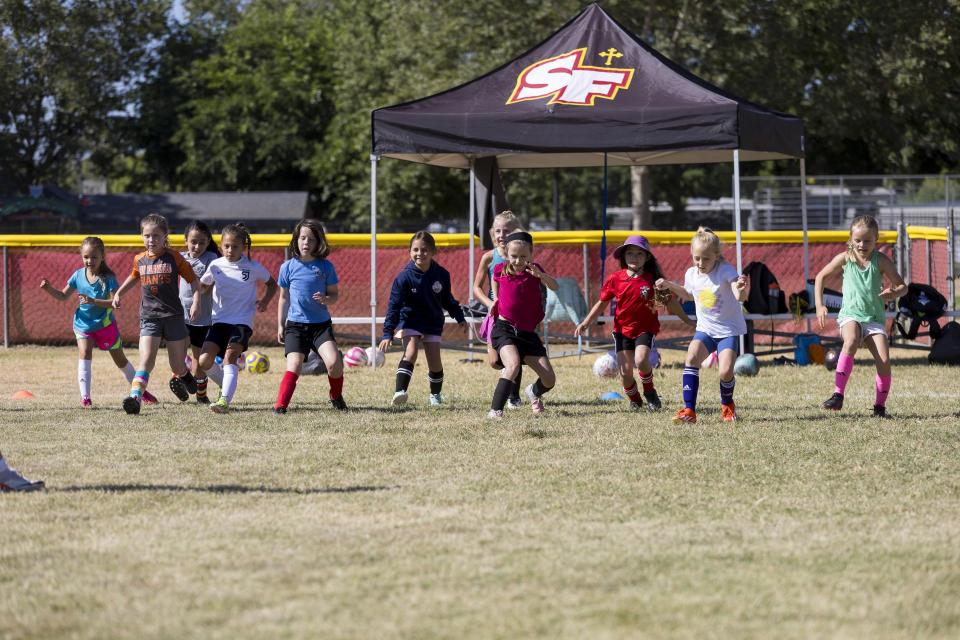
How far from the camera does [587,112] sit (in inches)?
540

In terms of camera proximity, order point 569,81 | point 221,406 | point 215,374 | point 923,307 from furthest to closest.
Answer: point 923,307 < point 569,81 < point 215,374 < point 221,406

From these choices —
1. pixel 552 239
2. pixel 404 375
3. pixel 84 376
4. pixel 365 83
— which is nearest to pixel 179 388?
pixel 84 376

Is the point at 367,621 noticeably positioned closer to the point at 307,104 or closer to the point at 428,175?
the point at 428,175

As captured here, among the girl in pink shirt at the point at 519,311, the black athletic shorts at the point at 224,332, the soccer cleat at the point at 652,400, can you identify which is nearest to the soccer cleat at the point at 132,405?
the black athletic shorts at the point at 224,332

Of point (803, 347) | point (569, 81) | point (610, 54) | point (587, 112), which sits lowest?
point (803, 347)

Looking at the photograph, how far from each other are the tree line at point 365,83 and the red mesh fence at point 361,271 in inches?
585

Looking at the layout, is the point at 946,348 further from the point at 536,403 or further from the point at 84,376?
the point at 84,376

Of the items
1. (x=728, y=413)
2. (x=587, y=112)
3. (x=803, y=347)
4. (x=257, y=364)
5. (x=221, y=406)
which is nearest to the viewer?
(x=728, y=413)

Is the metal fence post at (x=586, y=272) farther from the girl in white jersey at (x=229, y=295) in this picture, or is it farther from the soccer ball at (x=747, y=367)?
the girl in white jersey at (x=229, y=295)

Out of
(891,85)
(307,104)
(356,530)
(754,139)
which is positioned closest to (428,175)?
(307,104)

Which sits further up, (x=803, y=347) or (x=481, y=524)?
(x=803, y=347)

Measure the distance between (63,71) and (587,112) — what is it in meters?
43.2

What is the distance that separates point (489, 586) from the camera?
512cm

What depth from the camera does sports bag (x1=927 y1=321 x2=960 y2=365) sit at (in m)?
→ 14.8
